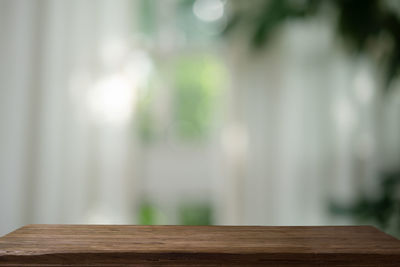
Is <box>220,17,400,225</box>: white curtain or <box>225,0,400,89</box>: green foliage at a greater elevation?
<box>225,0,400,89</box>: green foliage

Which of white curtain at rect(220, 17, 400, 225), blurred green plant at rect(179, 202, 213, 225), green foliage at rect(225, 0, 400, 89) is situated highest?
green foliage at rect(225, 0, 400, 89)

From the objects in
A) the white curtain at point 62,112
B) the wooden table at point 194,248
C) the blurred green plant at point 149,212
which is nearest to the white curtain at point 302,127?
the blurred green plant at point 149,212

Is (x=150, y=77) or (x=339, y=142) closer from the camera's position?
(x=339, y=142)

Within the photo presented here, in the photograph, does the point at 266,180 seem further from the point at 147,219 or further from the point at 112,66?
the point at 112,66

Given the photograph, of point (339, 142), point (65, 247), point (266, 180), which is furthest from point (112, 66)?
point (65, 247)

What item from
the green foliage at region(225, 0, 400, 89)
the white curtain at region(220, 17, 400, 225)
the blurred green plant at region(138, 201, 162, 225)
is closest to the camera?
the green foliage at region(225, 0, 400, 89)

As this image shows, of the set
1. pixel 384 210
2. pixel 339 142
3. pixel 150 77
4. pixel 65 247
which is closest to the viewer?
pixel 65 247

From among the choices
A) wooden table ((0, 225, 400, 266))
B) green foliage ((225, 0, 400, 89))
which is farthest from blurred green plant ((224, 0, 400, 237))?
wooden table ((0, 225, 400, 266))

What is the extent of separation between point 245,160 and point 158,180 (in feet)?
1.48

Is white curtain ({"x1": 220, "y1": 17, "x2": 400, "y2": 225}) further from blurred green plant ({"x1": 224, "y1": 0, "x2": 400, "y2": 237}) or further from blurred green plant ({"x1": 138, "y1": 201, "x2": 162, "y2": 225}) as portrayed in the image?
blurred green plant ({"x1": 138, "y1": 201, "x2": 162, "y2": 225})

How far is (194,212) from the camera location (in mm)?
2033

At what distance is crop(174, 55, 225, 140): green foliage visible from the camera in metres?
2.02

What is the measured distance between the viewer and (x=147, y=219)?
6.63ft

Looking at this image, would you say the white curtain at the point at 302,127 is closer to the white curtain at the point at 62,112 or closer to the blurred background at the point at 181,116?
the blurred background at the point at 181,116
